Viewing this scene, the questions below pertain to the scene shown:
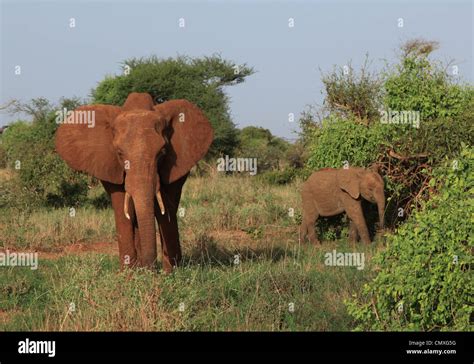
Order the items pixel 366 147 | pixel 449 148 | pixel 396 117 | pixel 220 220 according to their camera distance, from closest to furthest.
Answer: pixel 449 148 → pixel 396 117 → pixel 366 147 → pixel 220 220

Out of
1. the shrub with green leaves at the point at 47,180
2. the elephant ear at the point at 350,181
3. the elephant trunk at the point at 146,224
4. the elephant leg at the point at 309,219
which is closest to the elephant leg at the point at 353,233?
the elephant ear at the point at 350,181

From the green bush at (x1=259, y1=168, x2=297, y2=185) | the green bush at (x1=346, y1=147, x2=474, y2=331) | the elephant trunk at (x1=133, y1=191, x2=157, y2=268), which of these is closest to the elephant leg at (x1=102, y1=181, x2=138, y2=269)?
the elephant trunk at (x1=133, y1=191, x2=157, y2=268)

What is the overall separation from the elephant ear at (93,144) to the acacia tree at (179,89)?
21.8 metres

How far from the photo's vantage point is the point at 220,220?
1501 cm

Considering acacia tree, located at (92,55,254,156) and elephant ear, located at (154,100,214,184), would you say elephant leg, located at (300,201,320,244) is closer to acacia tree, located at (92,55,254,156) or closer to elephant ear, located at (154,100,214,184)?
elephant ear, located at (154,100,214,184)

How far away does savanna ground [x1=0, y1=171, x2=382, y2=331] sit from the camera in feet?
21.9

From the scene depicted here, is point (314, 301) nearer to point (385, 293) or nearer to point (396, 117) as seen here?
point (385, 293)

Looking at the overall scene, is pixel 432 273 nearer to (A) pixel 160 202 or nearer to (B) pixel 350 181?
(A) pixel 160 202

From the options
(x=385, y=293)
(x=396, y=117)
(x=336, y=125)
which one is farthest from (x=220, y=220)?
(x=385, y=293)

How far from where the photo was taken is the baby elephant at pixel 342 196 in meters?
12.6

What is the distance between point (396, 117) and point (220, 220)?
433 centimetres

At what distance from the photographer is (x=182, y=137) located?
883 centimetres

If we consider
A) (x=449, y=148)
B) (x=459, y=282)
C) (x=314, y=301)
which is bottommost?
(x=314, y=301)

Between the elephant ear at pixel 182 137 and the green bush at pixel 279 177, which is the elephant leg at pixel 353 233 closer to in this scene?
the elephant ear at pixel 182 137
